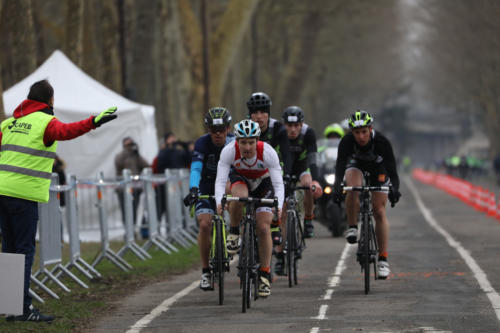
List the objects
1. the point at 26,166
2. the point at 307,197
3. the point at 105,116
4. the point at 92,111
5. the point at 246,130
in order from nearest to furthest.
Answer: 1. the point at 105,116
2. the point at 26,166
3. the point at 246,130
4. the point at 307,197
5. the point at 92,111

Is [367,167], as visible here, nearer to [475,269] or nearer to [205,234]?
[205,234]

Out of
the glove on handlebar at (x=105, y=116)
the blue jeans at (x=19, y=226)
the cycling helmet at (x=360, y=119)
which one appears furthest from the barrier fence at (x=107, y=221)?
the cycling helmet at (x=360, y=119)

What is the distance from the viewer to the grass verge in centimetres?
1100

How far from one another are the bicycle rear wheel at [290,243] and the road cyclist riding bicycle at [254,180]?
1.59 metres

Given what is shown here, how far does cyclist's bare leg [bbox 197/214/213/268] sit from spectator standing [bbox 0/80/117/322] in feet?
6.67

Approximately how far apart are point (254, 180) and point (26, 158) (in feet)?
8.16

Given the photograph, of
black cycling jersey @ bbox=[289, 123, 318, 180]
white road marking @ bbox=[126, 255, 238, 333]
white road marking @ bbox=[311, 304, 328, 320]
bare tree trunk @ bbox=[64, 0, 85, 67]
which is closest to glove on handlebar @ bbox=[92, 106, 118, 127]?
white road marking @ bbox=[126, 255, 238, 333]

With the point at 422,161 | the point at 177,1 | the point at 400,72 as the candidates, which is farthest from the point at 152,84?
the point at 422,161

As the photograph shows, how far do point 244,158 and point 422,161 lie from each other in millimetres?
160131

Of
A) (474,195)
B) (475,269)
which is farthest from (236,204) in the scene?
(474,195)

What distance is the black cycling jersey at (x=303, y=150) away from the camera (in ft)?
49.4

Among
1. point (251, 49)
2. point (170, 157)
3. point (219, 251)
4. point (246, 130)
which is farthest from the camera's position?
point (251, 49)

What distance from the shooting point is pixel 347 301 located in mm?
12203

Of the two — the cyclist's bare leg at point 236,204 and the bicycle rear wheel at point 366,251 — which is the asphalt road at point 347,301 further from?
the cyclist's bare leg at point 236,204
